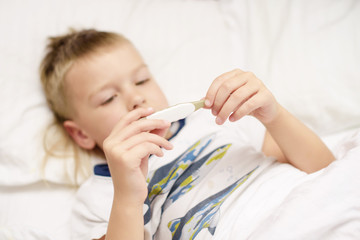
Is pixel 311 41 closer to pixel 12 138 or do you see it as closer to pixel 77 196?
pixel 77 196

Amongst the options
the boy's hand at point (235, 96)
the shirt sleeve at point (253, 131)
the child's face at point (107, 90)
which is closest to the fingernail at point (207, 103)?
the boy's hand at point (235, 96)

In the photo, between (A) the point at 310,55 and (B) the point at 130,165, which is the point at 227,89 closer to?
(B) the point at 130,165

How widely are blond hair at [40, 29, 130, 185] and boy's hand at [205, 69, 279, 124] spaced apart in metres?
0.40

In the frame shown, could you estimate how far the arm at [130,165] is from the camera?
0.64 metres

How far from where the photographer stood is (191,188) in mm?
843

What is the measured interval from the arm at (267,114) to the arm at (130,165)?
132mm

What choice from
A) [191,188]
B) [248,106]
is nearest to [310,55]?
[248,106]

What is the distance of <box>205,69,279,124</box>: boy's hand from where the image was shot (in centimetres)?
73

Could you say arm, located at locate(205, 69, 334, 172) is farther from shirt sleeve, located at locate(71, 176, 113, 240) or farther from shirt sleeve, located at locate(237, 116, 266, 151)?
shirt sleeve, located at locate(71, 176, 113, 240)

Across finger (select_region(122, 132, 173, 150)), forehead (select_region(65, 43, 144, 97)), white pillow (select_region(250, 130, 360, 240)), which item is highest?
forehead (select_region(65, 43, 144, 97))

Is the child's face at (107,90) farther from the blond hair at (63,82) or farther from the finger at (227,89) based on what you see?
the finger at (227,89)

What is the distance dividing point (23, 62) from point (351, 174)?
962 millimetres

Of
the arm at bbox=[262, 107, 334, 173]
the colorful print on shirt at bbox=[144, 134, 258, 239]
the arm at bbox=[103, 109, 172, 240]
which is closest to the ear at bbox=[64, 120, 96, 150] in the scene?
the colorful print on shirt at bbox=[144, 134, 258, 239]

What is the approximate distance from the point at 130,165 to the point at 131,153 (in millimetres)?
21
